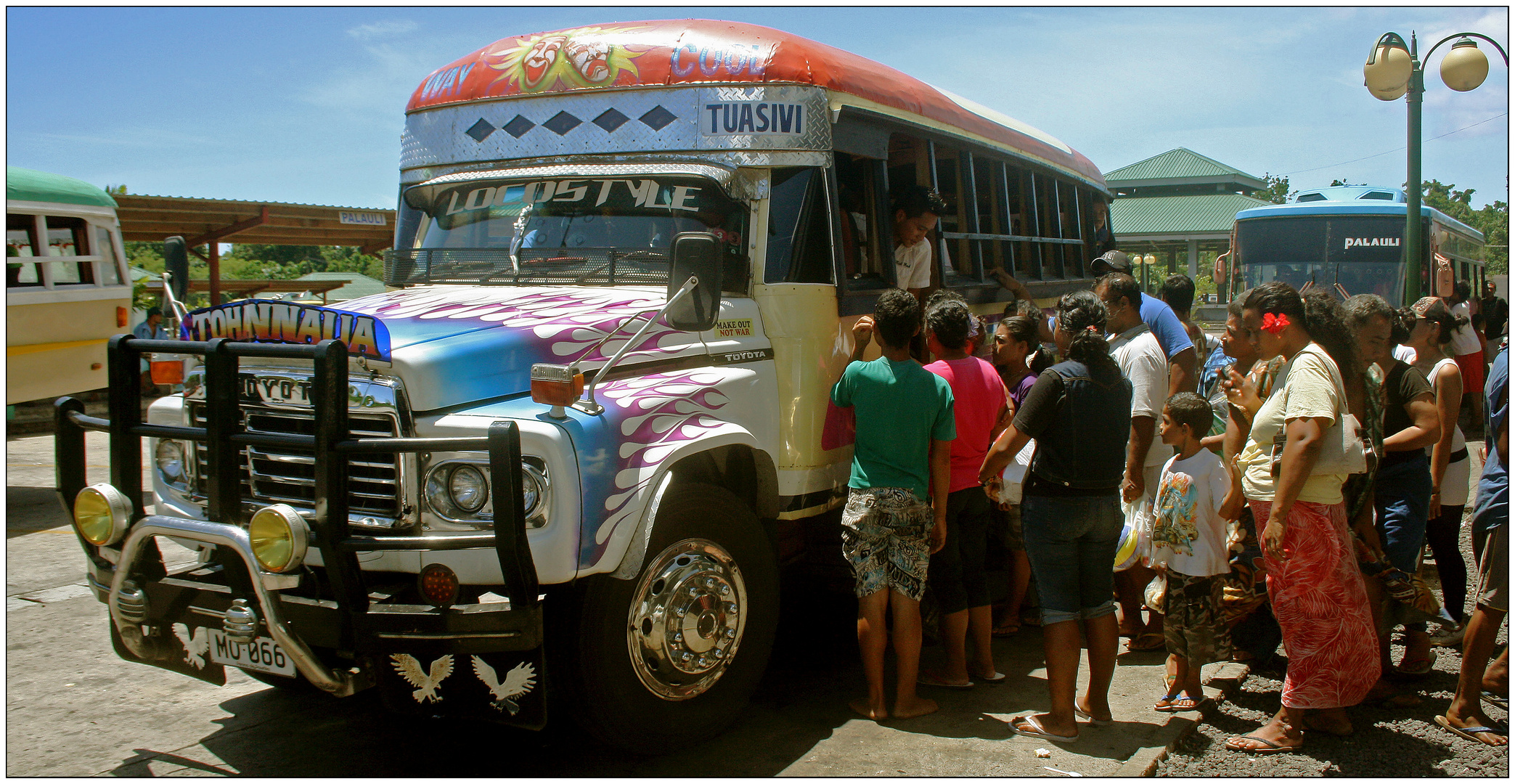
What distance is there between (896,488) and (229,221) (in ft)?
49.5

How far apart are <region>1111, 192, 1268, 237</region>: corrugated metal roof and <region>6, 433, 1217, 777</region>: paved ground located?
132 feet

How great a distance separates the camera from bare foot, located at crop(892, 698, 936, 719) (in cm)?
448

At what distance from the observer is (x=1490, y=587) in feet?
13.4

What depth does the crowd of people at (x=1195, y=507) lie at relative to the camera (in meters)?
4.10

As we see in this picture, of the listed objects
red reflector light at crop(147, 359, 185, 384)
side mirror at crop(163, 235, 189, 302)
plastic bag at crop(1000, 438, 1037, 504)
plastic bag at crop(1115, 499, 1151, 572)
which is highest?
side mirror at crop(163, 235, 189, 302)

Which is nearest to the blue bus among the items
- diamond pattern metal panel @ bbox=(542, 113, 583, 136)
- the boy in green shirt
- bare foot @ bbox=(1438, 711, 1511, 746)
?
bare foot @ bbox=(1438, 711, 1511, 746)

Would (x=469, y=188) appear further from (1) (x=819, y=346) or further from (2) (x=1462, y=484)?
(2) (x=1462, y=484)

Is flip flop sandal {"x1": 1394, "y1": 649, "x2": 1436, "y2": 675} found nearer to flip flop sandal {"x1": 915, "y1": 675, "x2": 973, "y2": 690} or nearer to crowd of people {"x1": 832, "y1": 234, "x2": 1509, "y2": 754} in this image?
crowd of people {"x1": 832, "y1": 234, "x2": 1509, "y2": 754}

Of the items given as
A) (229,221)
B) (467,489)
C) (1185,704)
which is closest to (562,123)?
(467,489)

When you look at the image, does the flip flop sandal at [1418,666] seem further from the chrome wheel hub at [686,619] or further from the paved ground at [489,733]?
the chrome wheel hub at [686,619]

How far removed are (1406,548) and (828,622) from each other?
113 inches

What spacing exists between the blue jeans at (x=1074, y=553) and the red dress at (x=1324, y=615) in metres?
0.64

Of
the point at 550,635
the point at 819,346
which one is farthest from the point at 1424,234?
the point at 550,635

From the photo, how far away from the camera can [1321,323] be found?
4324mm
